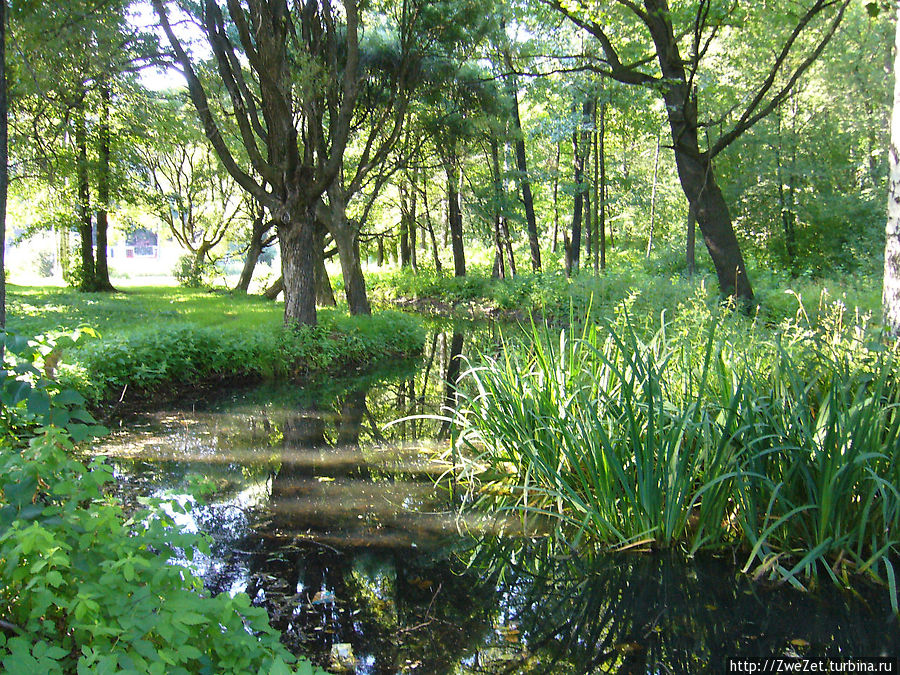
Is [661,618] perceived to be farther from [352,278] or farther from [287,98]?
[352,278]

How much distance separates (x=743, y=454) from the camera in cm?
372

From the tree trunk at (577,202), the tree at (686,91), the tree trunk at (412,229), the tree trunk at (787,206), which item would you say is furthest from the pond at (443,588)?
the tree trunk at (787,206)

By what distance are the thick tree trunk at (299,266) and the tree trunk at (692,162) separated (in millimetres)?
5557

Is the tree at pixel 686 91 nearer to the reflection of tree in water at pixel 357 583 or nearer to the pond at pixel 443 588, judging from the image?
the pond at pixel 443 588

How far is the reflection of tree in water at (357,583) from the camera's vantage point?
2922mm

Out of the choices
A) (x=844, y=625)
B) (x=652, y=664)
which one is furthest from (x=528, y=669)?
(x=844, y=625)

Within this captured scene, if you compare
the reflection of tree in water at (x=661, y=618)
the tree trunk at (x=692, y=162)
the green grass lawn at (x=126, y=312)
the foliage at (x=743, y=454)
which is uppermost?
the tree trunk at (x=692, y=162)

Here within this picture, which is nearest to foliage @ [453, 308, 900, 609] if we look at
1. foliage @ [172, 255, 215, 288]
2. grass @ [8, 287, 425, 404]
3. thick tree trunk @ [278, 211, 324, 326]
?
grass @ [8, 287, 425, 404]

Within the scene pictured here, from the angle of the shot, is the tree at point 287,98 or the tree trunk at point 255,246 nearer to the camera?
the tree at point 287,98

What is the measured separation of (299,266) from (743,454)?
8189mm

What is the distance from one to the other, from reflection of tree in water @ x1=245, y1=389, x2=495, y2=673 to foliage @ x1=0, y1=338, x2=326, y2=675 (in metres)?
0.95

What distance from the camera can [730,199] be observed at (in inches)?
948

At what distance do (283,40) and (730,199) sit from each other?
63.7 ft

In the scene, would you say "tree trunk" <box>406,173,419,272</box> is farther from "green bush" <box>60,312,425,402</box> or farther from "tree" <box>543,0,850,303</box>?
"tree" <box>543,0,850,303</box>
